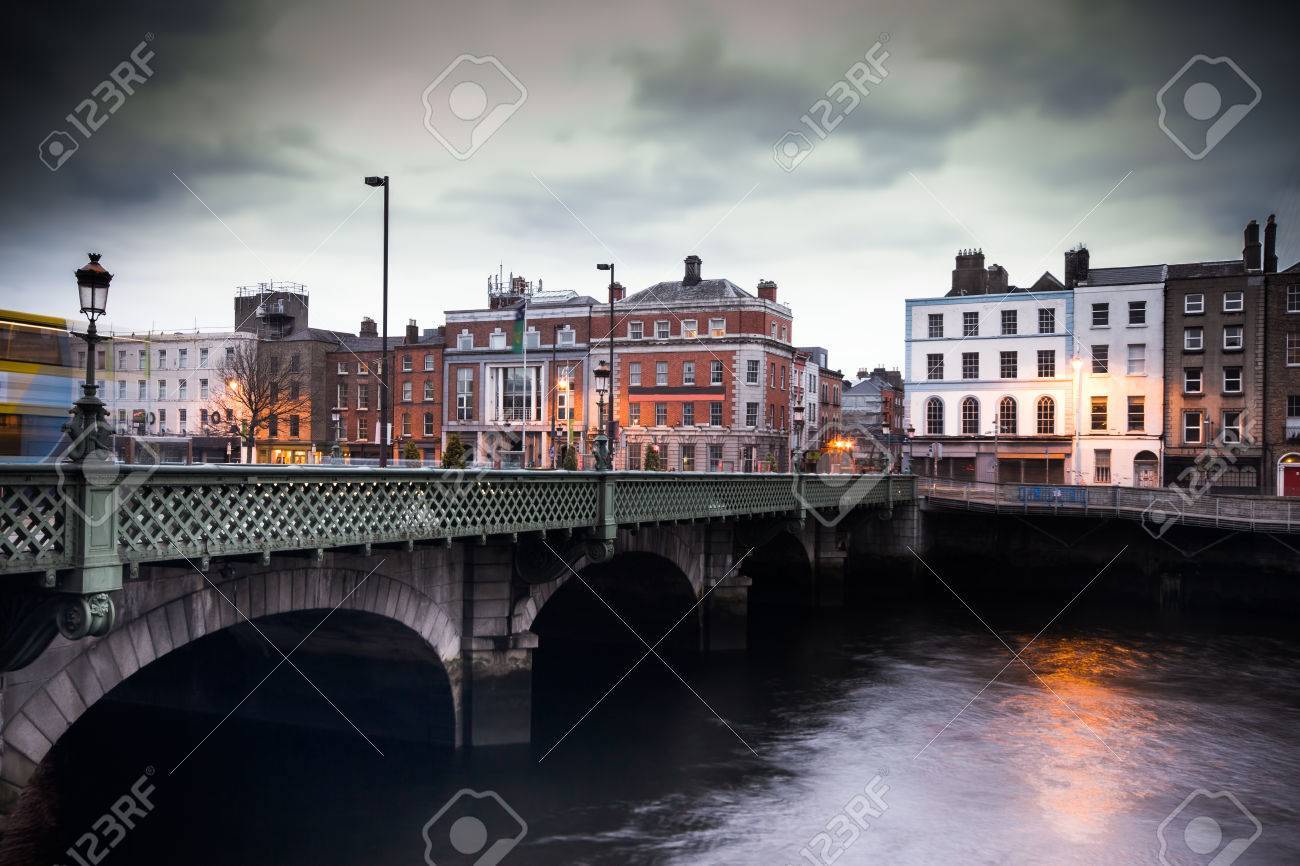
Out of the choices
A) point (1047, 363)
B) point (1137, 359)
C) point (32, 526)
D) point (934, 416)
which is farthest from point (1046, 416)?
point (32, 526)

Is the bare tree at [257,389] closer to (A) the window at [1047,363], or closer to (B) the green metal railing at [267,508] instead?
(A) the window at [1047,363]

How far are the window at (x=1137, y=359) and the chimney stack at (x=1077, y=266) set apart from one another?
20.0 ft

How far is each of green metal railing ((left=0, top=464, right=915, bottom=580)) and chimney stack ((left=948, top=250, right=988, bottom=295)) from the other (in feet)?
183

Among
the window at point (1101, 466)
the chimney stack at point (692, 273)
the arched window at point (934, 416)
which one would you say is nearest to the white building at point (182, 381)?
the chimney stack at point (692, 273)

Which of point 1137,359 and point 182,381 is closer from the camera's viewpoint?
point 1137,359

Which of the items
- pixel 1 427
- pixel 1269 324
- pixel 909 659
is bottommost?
pixel 909 659

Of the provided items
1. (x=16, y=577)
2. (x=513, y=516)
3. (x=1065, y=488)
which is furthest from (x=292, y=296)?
(x=16, y=577)

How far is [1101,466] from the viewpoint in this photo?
220 feet

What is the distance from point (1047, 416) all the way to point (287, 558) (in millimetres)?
62430

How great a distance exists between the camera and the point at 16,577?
10.8 m

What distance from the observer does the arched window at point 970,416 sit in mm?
71688

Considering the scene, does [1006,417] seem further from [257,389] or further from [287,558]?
[287,558]

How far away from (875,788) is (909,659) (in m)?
14.6

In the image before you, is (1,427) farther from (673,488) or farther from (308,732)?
(673,488)
